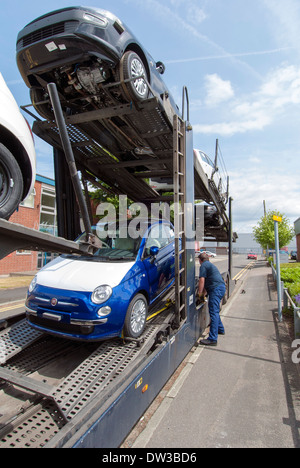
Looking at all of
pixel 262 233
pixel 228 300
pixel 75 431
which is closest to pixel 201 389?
→ pixel 75 431

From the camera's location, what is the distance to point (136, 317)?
3.65 m

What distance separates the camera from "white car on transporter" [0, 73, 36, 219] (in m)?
2.58

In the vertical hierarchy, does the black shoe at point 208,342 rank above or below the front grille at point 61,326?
below

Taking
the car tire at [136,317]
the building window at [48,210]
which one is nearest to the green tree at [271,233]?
the building window at [48,210]

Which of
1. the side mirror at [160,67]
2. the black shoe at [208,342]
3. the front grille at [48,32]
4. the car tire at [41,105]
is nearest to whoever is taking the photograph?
the front grille at [48,32]

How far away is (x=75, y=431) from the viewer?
204 cm

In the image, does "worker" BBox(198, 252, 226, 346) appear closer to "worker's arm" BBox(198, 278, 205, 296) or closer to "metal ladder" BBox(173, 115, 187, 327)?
"worker's arm" BBox(198, 278, 205, 296)

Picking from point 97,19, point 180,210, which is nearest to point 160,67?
point 97,19

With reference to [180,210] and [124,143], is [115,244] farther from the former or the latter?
[124,143]

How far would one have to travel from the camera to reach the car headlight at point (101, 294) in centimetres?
319

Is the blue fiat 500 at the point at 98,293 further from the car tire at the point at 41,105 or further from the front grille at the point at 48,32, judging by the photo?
the front grille at the point at 48,32

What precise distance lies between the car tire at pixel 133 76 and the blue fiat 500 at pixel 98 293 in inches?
78.2

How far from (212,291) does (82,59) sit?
15.0 feet
